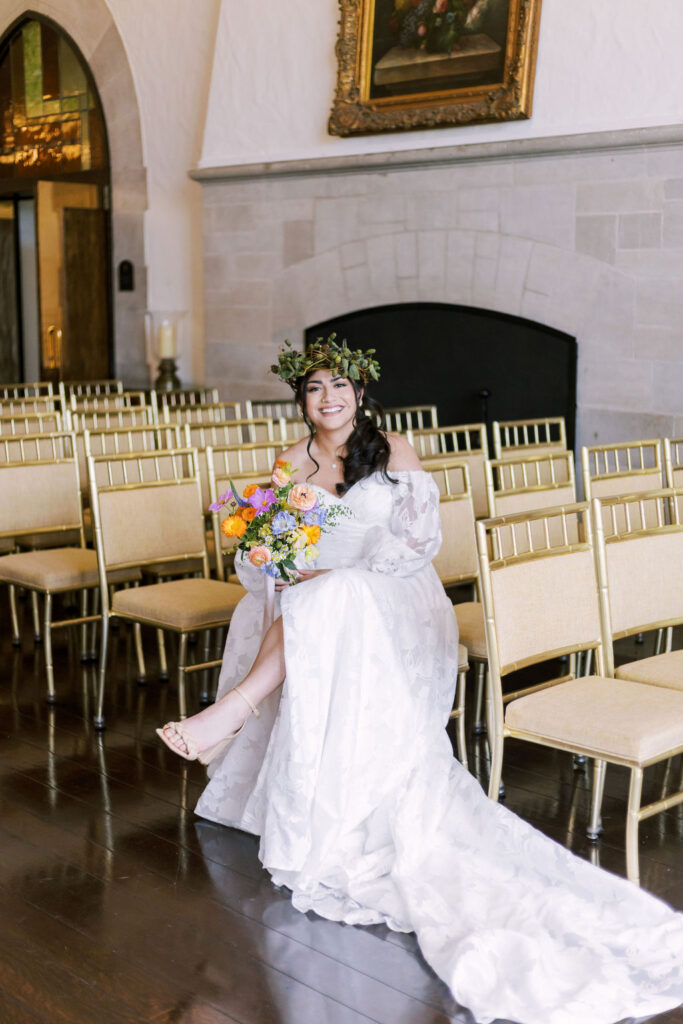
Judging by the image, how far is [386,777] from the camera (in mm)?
3281

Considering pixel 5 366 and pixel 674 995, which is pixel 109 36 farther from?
pixel 674 995

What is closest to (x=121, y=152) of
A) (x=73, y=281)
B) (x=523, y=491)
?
(x=73, y=281)

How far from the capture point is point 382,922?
3.01 metres

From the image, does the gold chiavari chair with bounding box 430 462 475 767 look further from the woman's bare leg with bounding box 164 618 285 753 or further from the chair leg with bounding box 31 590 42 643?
the chair leg with bounding box 31 590 42 643

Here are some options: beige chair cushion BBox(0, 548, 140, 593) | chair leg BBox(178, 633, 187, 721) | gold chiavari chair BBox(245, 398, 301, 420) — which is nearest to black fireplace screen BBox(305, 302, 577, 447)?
gold chiavari chair BBox(245, 398, 301, 420)

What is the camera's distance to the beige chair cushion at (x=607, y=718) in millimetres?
3023

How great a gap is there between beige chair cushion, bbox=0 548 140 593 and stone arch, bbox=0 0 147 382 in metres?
6.02

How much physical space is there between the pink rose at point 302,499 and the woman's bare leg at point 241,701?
334mm

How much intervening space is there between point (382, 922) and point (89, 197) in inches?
368

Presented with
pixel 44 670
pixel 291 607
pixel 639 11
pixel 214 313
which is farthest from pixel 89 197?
pixel 291 607

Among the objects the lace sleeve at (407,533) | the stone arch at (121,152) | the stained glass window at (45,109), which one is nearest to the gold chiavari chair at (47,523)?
the lace sleeve at (407,533)

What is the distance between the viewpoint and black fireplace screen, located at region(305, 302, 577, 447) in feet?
26.5

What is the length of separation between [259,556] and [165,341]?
7.09m

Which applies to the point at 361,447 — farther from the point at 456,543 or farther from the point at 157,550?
the point at 157,550
